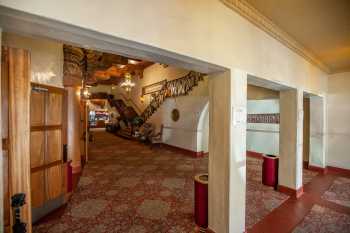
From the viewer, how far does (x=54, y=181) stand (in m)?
2.97

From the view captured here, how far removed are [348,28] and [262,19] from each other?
1.53 m

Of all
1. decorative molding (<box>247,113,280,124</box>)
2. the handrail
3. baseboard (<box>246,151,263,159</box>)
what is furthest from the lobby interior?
the handrail

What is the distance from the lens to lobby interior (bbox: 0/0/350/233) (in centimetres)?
118

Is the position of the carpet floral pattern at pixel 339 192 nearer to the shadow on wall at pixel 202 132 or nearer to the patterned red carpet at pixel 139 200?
the patterned red carpet at pixel 139 200

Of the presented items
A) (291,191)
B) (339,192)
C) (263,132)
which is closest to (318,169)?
(339,192)

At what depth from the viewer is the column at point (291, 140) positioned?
350 cm

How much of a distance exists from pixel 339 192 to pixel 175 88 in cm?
624

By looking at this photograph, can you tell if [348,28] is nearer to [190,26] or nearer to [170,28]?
[190,26]

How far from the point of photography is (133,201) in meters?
3.28

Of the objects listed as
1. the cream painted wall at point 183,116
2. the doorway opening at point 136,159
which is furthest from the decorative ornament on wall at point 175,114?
the cream painted wall at point 183,116

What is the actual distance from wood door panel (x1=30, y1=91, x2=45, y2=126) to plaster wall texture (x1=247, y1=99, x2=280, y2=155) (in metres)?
6.50

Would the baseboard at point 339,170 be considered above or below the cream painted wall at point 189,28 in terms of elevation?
below

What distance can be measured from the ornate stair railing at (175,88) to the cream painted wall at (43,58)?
430 centimetres

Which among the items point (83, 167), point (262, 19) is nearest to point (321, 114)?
point (262, 19)
